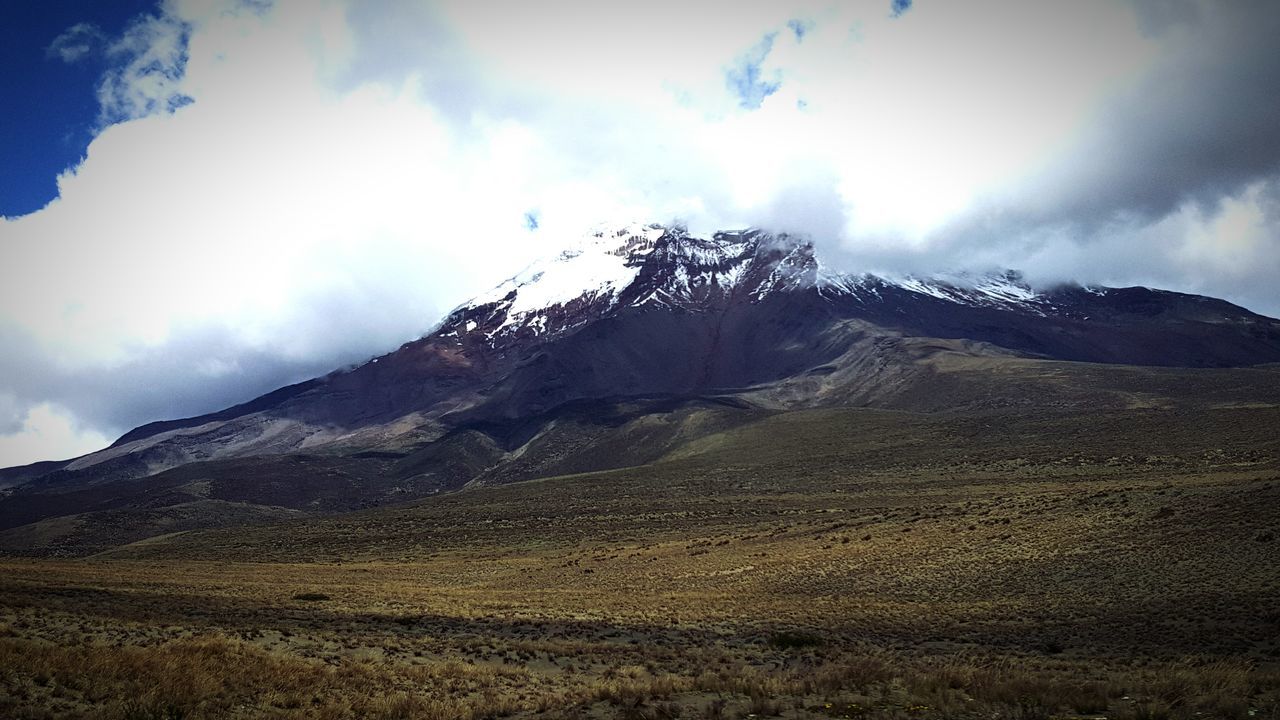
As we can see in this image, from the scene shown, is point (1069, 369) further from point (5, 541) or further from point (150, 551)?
point (5, 541)

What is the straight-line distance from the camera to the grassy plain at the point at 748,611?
1373cm

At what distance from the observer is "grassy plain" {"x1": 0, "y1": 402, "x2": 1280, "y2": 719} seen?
13.7m

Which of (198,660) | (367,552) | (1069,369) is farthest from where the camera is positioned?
(1069,369)

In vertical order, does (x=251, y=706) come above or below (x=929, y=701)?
above

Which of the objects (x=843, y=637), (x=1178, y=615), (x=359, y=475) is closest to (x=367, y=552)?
(x=843, y=637)

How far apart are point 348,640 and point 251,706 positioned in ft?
26.5

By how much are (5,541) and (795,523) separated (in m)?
112

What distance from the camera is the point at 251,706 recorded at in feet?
43.7

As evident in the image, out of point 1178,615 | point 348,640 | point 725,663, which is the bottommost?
point 1178,615

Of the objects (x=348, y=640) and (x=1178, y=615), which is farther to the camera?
(x=1178, y=615)

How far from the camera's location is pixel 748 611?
29.2m

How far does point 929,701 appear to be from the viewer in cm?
1345

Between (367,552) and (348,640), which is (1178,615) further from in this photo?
(367,552)

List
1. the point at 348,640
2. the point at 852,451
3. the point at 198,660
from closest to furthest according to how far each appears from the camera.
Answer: the point at 198,660 < the point at 348,640 < the point at 852,451
